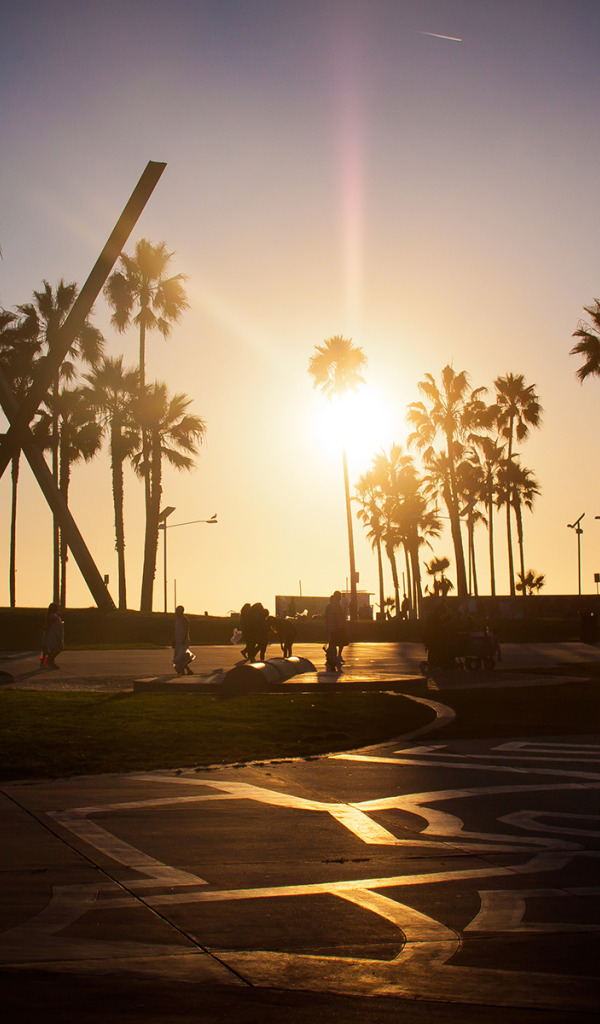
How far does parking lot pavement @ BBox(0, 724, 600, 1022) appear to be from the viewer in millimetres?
4055

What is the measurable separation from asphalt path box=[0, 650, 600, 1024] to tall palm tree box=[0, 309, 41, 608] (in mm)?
37705

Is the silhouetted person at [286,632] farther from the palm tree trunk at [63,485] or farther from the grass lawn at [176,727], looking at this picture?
the palm tree trunk at [63,485]

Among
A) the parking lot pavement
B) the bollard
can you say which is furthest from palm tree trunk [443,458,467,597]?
the parking lot pavement

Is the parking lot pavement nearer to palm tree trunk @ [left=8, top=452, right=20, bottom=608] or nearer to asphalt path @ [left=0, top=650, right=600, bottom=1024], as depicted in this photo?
asphalt path @ [left=0, top=650, right=600, bottom=1024]

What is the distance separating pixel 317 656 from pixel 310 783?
19.9m

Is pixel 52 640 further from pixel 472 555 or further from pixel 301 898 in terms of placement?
pixel 472 555

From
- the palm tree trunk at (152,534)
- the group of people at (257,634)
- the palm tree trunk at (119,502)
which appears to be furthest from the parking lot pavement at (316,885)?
the palm tree trunk at (119,502)

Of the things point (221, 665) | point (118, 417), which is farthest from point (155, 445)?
point (221, 665)

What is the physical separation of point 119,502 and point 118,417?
408 cm

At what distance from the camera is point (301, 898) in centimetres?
525

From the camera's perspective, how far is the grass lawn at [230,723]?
10.3m

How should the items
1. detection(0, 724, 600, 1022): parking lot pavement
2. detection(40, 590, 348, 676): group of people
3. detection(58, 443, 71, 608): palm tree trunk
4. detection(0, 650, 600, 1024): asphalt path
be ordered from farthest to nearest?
detection(58, 443, 71, 608): palm tree trunk → detection(40, 590, 348, 676): group of people → detection(0, 724, 600, 1022): parking lot pavement → detection(0, 650, 600, 1024): asphalt path

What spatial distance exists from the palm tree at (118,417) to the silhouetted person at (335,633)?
27.2 metres

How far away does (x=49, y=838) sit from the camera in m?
6.58
